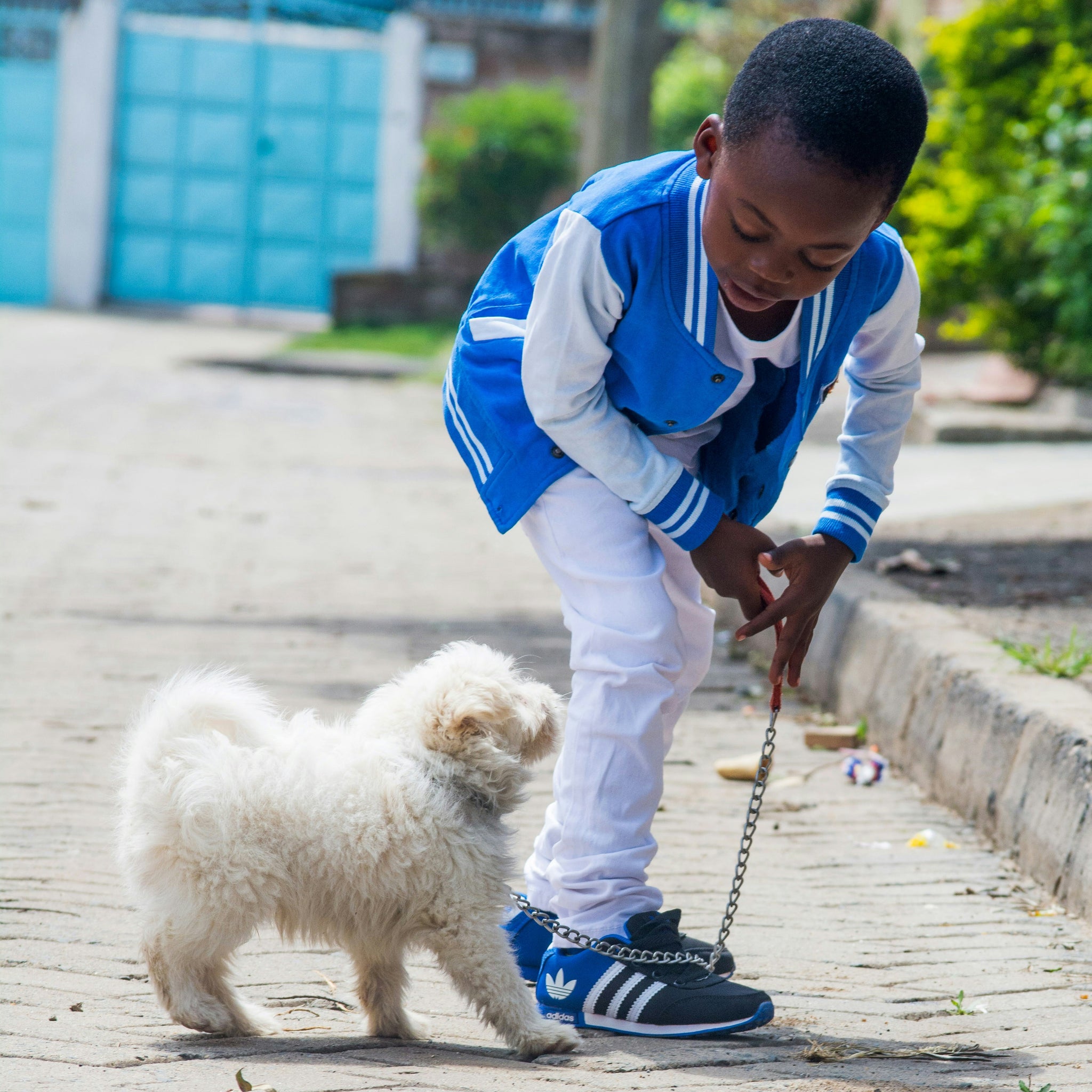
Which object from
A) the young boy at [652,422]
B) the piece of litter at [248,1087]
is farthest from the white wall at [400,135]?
the piece of litter at [248,1087]

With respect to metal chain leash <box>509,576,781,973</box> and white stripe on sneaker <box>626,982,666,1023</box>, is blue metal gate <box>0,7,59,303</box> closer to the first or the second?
metal chain leash <box>509,576,781,973</box>

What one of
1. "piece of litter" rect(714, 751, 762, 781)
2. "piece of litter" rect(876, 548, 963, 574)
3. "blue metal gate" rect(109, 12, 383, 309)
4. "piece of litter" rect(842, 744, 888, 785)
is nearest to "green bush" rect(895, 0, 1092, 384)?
"piece of litter" rect(876, 548, 963, 574)

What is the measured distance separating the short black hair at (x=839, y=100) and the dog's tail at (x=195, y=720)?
4.35 feet

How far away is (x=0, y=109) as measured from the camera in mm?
21781

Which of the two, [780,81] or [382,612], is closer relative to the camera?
[780,81]

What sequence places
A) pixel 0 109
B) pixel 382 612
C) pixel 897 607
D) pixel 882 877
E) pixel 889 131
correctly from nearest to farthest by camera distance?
pixel 889 131
pixel 882 877
pixel 897 607
pixel 382 612
pixel 0 109

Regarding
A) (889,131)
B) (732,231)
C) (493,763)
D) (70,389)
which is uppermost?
(889,131)

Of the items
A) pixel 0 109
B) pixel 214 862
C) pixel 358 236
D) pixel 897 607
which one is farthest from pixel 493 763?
pixel 0 109

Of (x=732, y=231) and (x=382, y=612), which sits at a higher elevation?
(x=732, y=231)

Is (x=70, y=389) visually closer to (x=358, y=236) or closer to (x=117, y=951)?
(x=358, y=236)

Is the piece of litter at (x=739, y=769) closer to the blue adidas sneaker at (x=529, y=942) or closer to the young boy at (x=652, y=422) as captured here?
the blue adidas sneaker at (x=529, y=942)

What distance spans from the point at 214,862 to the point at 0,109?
871 inches

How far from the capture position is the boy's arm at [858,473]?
2791 mm

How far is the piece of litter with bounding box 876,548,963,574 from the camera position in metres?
5.88
